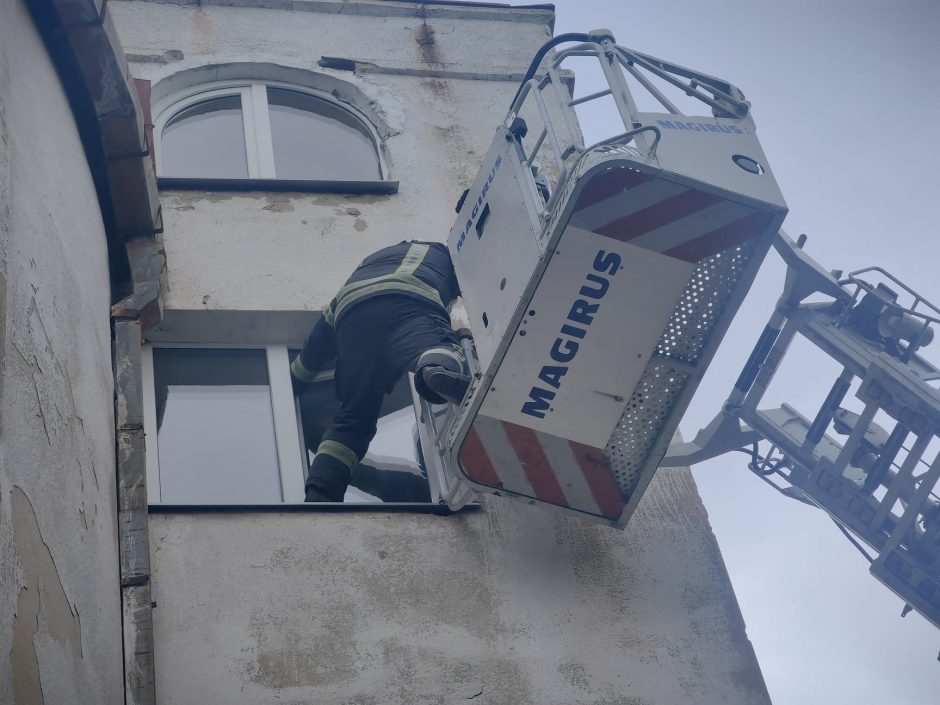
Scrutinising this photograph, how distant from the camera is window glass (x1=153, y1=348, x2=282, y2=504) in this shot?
5613mm

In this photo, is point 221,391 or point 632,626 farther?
point 221,391

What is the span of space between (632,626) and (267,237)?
2.97 m

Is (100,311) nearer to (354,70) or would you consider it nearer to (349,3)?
(354,70)

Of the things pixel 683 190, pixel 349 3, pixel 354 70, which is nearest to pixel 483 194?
pixel 683 190

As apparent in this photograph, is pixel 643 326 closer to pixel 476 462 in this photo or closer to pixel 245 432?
pixel 476 462

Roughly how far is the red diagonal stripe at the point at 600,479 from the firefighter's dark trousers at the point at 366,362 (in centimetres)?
82

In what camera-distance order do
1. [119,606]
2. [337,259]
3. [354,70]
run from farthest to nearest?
[354,70], [337,259], [119,606]

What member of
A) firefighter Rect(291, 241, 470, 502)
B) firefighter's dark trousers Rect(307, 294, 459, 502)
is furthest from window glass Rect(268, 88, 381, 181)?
firefighter's dark trousers Rect(307, 294, 459, 502)

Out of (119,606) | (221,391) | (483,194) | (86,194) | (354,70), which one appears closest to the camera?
(119,606)

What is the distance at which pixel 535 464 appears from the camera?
493cm

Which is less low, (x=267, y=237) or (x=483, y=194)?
(x=483, y=194)

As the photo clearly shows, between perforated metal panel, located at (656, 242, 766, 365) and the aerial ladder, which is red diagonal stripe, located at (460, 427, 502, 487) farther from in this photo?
perforated metal panel, located at (656, 242, 766, 365)

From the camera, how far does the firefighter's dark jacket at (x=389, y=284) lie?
5652 mm

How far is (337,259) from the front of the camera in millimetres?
6664
